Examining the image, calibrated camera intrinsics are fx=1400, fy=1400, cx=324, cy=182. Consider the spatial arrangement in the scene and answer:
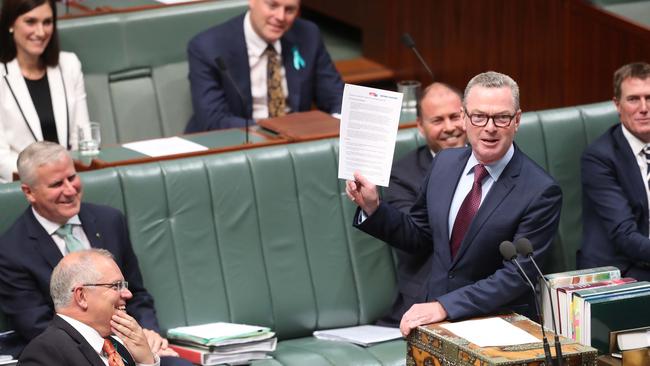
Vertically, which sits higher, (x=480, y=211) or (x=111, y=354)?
(x=480, y=211)

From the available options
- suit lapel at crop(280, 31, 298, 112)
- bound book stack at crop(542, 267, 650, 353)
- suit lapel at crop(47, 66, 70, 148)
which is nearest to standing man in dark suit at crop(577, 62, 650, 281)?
bound book stack at crop(542, 267, 650, 353)

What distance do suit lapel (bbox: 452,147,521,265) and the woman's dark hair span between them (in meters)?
2.21

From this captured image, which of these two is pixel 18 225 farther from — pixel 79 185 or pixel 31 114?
pixel 31 114

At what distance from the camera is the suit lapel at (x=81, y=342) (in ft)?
12.8

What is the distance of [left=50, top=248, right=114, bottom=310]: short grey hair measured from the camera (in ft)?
13.0

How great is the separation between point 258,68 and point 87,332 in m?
2.32

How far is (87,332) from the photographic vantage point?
395 centimetres

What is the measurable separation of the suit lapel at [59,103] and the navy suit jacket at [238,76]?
21.6 inches

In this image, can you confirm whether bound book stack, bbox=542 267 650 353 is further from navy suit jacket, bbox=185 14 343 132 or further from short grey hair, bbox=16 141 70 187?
navy suit jacket, bbox=185 14 343 132

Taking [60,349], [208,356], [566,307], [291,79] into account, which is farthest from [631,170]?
[60,349]

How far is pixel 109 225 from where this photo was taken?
4625mm

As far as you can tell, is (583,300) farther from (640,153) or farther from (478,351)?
(640,153)

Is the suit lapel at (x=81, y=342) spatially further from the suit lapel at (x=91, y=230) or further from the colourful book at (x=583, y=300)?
the colourful book at (x=583, y=300)

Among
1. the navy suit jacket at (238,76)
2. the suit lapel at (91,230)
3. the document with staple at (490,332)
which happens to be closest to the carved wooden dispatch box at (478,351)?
the document with staple at (490,332)
